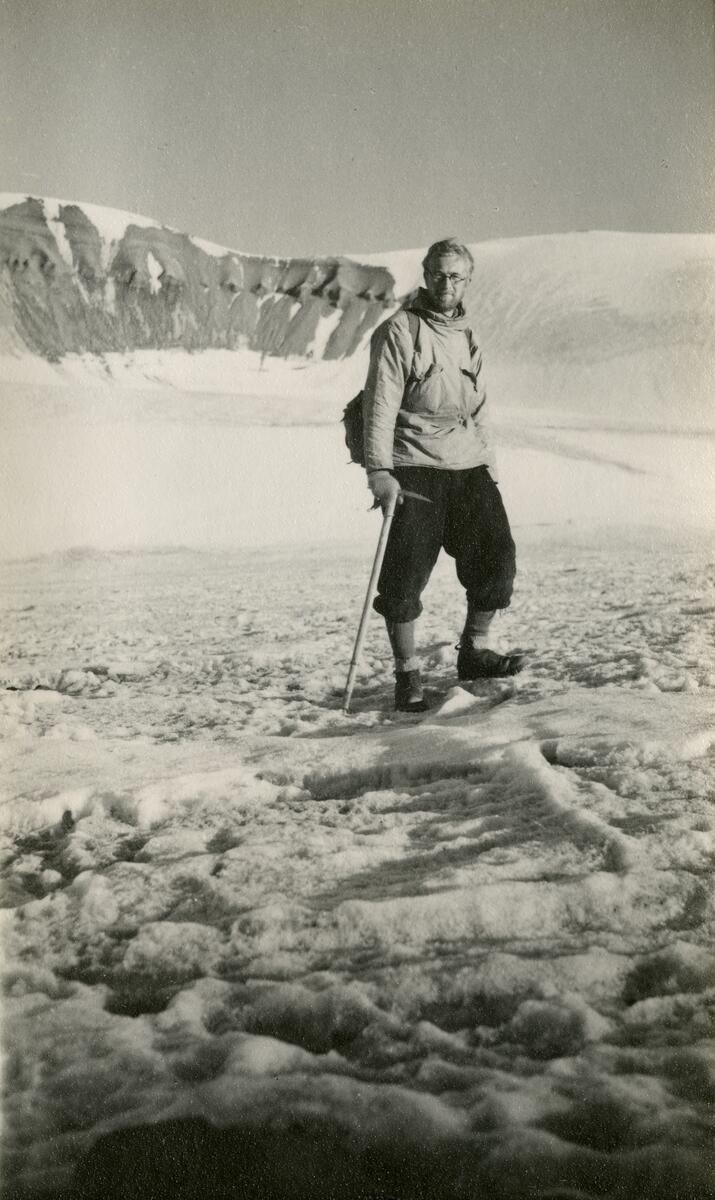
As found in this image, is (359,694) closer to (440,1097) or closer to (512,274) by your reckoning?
(440,1097)

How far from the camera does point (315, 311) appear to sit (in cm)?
3753

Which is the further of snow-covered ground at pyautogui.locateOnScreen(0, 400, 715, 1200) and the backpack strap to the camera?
the backpack strap

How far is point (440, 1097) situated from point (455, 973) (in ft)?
0.97

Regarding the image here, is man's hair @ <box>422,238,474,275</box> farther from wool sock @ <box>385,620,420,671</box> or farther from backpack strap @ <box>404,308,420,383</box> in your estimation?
wool sock @ <box>385,620,420,671</box>

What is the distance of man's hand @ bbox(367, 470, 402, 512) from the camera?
3.51 m

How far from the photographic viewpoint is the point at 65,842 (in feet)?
7.97

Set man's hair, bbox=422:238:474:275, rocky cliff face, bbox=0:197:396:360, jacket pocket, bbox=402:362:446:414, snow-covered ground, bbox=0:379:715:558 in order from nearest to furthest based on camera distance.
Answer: man's hair, bbox=422:238:474:275 → jacket pocket, bbox=402:362:446:414 → snow-covered ground, bbox=0:379:715:558 → rocky cliff face, bbox=0:197:396:360

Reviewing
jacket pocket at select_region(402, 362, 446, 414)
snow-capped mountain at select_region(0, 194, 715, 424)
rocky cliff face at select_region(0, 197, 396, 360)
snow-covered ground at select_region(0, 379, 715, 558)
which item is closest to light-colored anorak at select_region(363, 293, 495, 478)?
jacket pocket at select_region(402, 362, 446, 414)

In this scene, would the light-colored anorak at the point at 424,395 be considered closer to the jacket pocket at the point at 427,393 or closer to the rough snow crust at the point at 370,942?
the jacket pocket at the point at 427,393

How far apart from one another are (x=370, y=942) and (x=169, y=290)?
39.1 m

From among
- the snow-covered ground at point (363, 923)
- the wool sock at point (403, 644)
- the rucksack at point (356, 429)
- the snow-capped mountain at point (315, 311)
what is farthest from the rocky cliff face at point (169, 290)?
the snow-covered ground at point (363, 923)

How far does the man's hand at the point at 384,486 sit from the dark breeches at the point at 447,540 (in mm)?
117

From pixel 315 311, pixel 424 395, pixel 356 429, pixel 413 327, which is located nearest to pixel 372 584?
pixel 356 429

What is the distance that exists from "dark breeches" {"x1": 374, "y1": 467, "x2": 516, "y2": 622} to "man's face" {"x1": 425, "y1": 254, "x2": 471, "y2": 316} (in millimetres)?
636
